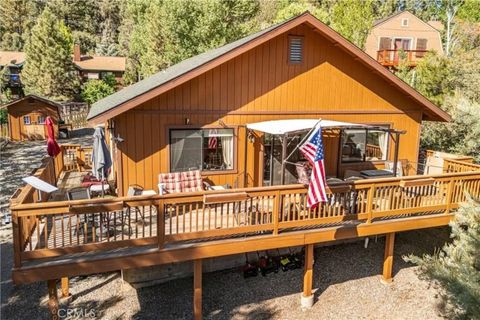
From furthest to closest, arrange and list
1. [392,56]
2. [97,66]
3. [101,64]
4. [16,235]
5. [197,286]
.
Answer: [101,64] < [97,66] < [392,56] < [197,286] < [16,235]

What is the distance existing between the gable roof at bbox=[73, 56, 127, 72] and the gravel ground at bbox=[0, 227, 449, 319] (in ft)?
129

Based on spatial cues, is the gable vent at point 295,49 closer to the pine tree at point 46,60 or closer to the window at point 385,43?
the window at point 385,43

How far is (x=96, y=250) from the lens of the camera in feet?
23.8

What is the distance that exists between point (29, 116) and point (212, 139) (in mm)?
22721

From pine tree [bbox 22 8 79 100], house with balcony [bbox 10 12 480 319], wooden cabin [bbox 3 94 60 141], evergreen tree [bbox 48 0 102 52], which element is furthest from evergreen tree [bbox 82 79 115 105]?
house with balcony [bbox 10 12 480 319]

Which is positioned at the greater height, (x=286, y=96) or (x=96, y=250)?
(x=286, y=96)

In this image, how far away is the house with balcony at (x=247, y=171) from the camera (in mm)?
7527

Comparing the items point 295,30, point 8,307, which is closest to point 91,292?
point 8,307

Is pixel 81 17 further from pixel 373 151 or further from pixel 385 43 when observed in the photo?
pixel 373 151

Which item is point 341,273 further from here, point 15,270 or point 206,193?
point 15,270

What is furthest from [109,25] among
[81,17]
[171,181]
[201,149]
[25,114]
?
[171,181]

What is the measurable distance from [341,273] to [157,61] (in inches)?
1120

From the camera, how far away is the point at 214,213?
9195 mm

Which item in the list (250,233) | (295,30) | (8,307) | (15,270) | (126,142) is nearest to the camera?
(15,270)
